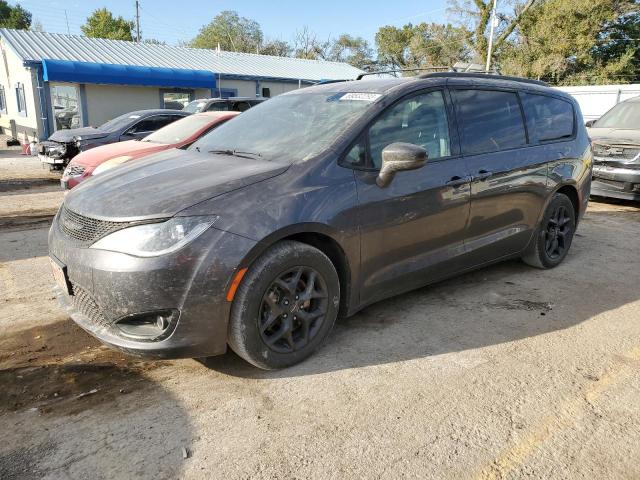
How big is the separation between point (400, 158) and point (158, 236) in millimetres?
1578

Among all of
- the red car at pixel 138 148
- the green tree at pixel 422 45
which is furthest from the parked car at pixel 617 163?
the green tree at pixel 422 45

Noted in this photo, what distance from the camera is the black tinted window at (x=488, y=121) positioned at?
4086mm

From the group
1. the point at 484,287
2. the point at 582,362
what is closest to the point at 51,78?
the point at 484,287

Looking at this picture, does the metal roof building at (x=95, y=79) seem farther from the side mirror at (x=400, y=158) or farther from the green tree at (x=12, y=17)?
the green tree at (x=12, y=17)

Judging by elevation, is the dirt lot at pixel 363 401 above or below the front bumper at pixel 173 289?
below

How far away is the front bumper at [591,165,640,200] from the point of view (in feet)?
27.4

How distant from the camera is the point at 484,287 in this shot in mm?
4703

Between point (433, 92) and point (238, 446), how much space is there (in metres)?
2.91

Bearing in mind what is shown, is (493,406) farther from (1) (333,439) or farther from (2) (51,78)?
(2) (51,78)

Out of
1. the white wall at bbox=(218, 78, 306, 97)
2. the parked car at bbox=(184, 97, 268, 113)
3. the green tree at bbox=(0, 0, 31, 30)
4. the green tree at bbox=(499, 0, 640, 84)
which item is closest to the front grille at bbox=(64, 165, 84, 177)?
the parked car at bbox=(184, 97, 268, 113)

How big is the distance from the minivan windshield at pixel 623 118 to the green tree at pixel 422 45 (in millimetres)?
30310

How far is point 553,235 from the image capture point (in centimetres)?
515

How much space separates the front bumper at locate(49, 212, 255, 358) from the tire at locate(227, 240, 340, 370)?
118 mm

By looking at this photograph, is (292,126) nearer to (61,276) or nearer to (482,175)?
(482,175)
